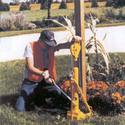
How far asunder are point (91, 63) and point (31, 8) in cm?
138

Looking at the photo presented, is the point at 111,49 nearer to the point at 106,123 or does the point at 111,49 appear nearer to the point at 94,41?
the point at 94,41

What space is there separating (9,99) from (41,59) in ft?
3.21

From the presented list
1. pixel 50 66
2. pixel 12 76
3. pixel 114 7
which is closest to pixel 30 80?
pixel 50 66

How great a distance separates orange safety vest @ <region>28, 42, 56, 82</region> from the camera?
28.5ft

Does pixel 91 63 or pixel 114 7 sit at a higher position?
pixel 114 7

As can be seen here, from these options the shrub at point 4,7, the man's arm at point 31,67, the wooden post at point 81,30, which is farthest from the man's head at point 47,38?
the shrub at point 4,7

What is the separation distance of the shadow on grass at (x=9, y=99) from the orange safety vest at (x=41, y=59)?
1.94ft

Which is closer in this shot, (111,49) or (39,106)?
(39,106)

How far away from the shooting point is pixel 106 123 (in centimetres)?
796

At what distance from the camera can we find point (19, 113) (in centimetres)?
862

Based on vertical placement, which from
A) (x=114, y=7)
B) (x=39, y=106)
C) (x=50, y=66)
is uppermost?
(x=114, y=7)

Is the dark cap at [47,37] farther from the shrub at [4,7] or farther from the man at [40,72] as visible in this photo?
the shrub at [4,7]

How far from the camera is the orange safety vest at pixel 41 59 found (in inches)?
342

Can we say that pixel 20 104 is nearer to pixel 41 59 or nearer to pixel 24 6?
pixel 41 59
